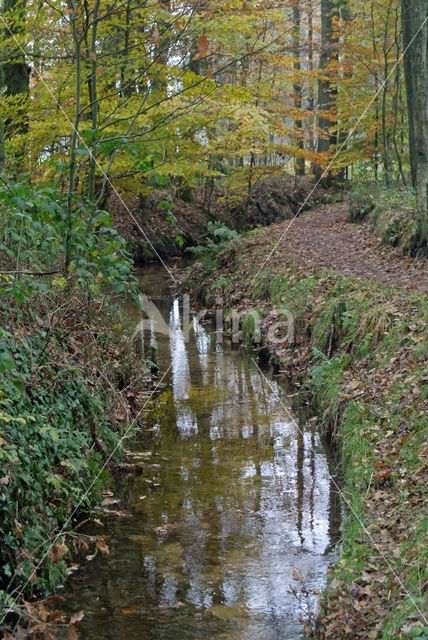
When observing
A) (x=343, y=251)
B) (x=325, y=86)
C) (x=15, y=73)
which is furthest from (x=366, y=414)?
(x=325, y=86)

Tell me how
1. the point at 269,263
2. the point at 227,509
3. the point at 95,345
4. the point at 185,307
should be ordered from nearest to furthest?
the point at 227,509 → the point at 95,345 → the point at 269,263 → the point at 185,307

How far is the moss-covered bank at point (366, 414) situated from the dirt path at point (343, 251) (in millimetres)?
505

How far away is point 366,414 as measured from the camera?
21.6 ft

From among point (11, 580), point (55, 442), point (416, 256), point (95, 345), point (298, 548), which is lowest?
point (298, 548)

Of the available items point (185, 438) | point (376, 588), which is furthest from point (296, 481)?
point (376, 588)

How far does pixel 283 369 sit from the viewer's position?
9.98 metres

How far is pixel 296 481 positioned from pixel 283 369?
3724mm

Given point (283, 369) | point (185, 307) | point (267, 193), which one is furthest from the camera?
point (267, 193)

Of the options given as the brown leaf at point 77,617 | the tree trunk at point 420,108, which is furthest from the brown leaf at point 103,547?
the tree trunk at point 420,108

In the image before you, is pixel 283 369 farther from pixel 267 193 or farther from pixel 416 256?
pixel 267 193

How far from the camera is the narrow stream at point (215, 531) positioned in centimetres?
434

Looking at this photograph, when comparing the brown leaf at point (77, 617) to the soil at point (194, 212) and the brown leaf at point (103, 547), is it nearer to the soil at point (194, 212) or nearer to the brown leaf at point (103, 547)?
the brown leaf at point (103, 547)

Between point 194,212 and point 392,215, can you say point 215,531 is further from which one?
point 194,212

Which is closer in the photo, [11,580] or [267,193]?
[11,580]
